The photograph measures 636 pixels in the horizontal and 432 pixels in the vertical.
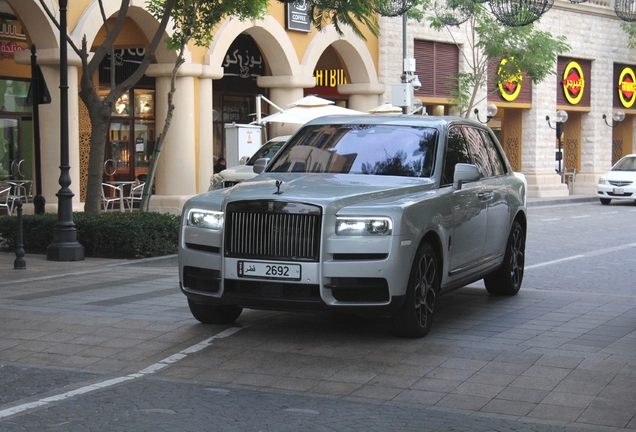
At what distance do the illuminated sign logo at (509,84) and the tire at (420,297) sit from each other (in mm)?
25058

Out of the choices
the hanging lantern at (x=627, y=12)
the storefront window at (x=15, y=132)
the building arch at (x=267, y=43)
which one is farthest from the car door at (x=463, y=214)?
the hanging lantern at (x=627, y=12)

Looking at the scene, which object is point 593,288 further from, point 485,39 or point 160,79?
point 485,39

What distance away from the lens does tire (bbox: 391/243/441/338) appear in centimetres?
832

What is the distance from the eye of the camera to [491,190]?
34.0 ft

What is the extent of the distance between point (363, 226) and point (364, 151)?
5.16 ft

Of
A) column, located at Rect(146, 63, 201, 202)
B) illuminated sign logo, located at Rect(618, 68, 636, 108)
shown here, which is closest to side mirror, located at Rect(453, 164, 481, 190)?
column, located at Rect(146, 63, 201, 202)

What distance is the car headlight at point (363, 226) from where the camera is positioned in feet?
26.3

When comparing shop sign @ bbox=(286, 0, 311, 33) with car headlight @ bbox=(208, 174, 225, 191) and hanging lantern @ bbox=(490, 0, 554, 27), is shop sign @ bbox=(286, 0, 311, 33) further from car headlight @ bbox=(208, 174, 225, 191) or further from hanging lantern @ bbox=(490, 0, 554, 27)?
car headlight @ bbox=(208, 174, 225, 191)

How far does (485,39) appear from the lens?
32188 mm

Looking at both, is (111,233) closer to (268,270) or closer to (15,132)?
(268,270)

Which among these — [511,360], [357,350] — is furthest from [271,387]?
[511,360]

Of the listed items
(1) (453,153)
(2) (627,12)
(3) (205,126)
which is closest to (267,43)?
(3) (205,126)

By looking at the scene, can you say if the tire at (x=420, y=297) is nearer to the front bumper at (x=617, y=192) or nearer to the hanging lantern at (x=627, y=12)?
the hanging lantern at (x=627, y=12)

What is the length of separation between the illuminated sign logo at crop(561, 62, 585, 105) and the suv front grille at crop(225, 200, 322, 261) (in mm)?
32751
